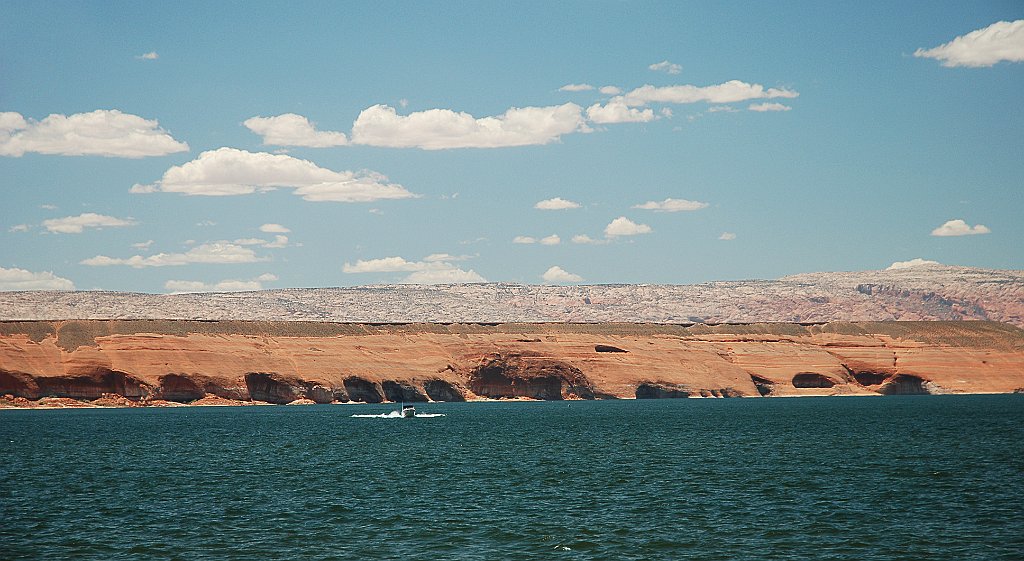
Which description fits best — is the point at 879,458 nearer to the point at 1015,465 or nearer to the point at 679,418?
the point at 1015,465

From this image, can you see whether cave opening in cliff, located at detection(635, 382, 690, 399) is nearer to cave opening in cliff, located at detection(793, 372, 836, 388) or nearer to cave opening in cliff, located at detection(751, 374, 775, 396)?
cave opening in cliff, located at detection(751, 374, 775, 396)

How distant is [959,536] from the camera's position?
34719mm

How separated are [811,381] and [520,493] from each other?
112 metres

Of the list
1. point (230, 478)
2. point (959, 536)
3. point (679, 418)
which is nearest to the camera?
point (959, 536)

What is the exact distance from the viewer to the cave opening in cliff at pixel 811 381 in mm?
150000

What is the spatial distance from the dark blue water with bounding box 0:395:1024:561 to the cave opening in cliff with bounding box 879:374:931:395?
239ft

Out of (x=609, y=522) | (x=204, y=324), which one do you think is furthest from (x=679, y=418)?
(x=204, y=324)

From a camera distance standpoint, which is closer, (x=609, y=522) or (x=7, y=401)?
(x=609, y=522)

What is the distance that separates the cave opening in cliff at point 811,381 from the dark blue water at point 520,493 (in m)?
67.2

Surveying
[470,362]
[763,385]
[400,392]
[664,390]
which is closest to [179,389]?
[400,392]

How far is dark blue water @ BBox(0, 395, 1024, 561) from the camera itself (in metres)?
34.2

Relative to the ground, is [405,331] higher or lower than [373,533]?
higher

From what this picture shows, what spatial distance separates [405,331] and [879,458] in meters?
108

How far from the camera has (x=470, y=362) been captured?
142 metres
